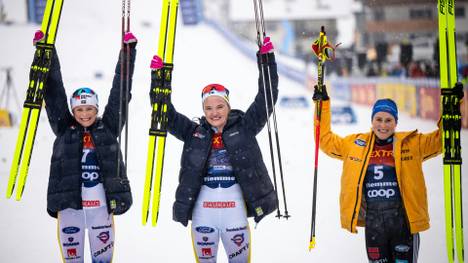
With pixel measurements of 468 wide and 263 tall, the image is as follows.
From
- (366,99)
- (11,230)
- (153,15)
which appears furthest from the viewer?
(153,15)

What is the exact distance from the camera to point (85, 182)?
4.55m

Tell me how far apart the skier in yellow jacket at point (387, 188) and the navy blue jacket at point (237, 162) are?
60 cm

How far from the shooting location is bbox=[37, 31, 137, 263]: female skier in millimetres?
4457

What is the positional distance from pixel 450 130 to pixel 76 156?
107 inches

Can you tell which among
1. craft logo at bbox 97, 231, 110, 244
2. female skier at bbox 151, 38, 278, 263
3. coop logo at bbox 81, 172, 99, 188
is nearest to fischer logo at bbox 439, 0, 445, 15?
female skier at bbox 151, 38, 278, 263

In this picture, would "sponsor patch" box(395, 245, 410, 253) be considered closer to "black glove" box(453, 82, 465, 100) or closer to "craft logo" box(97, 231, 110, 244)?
"black glove" box(453, 82, 465, 100)

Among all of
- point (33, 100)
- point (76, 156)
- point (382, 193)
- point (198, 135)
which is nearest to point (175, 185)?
point (33, 100)

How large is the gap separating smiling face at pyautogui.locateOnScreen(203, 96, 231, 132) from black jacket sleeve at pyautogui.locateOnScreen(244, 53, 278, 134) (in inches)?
7.6

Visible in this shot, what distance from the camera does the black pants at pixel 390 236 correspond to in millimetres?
4188

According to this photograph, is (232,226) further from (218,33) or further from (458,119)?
(218,33)

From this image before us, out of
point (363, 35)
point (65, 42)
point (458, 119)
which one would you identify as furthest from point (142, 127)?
point (363, 35)

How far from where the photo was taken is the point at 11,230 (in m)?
7.03

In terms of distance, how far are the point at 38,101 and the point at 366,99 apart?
2031cm

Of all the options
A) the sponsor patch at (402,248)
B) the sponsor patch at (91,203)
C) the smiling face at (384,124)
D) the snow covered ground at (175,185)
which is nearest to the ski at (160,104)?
the sponsor patch at (91,203)
